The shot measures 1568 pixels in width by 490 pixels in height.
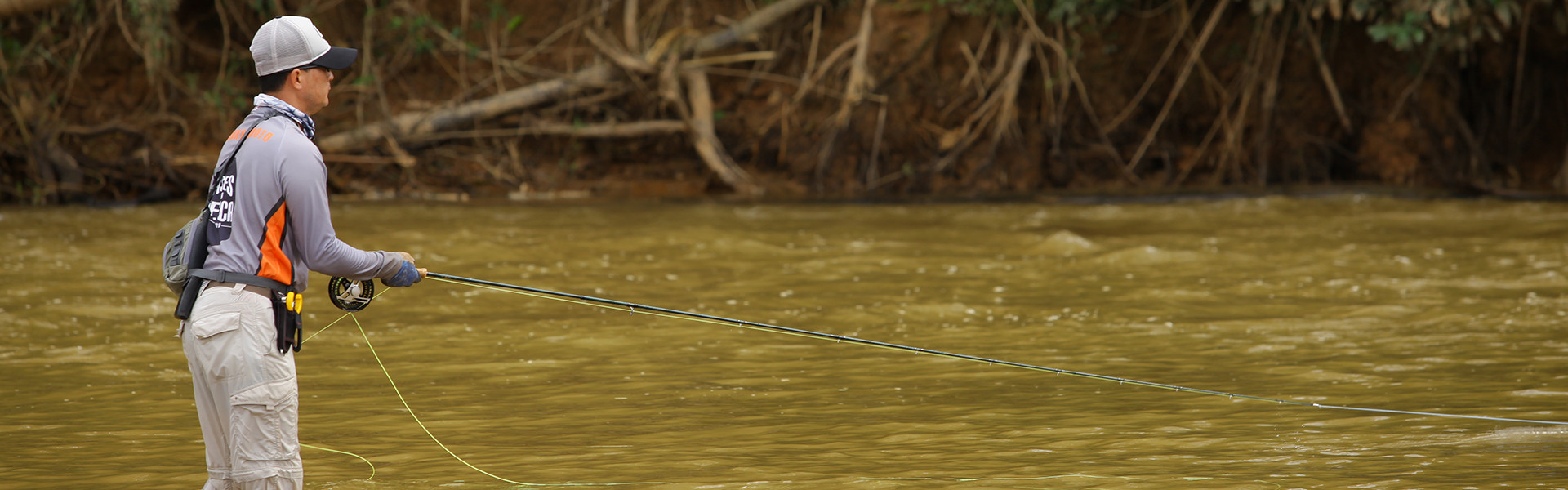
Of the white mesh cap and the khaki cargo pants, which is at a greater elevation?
the white mesh cap

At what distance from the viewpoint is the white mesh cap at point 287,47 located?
9.67 feet

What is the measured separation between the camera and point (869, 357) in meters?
5.54

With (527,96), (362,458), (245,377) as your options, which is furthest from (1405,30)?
(245,377)

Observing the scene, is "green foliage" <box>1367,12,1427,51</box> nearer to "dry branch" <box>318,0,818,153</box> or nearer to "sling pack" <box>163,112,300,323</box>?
"dry branch" <box>318,0,818,153</box>

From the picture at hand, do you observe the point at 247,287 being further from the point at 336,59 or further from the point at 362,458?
the point at 362,458

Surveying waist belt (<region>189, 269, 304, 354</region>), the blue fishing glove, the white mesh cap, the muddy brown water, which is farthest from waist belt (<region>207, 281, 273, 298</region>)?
the muddy brown water

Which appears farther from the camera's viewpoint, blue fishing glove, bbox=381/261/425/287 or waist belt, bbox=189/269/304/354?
blue fishing glove, bbox=381/261/425/287

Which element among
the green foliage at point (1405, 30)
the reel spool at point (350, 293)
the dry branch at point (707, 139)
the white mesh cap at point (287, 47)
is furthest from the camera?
the dry branch at point (707, 139)

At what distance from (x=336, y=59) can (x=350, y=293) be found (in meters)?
0.60

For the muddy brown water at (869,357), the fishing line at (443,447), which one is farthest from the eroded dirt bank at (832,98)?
the fishing line at (443,447)

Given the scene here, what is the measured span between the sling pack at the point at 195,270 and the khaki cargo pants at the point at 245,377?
0.02m

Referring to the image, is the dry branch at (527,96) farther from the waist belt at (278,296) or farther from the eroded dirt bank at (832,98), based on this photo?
the waist belt at (278,296)

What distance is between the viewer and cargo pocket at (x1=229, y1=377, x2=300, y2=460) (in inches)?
112

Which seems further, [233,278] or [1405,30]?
[1405,30]
